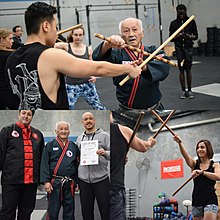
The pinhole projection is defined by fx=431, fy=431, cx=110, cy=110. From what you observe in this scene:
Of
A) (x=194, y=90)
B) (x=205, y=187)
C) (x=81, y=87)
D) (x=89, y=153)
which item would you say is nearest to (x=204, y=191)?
(x=205, y=187)

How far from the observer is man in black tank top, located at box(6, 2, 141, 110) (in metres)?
1.52

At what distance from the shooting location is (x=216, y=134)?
1699 mm

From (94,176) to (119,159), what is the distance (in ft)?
0.39

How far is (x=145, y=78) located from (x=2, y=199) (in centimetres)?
78

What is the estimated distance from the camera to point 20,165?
5.44ft

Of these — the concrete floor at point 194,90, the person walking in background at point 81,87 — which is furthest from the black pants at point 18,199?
the concrete floor at point 194,90

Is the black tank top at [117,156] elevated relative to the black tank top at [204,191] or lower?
elevated

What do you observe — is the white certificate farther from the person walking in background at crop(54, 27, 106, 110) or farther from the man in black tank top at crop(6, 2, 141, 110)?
the person walking in background at crop(54, 27, 106, 110)

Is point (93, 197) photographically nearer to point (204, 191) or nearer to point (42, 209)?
point (42, 209)

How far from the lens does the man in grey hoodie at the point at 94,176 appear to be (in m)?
1.69

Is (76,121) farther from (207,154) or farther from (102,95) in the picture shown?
Result: (102,95)

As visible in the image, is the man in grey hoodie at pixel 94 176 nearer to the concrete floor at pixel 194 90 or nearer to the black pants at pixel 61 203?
the black pants at pixel 61 203

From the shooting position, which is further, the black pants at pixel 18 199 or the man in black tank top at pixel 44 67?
the black pants at pixel 18 199

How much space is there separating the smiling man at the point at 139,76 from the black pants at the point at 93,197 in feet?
1.20
